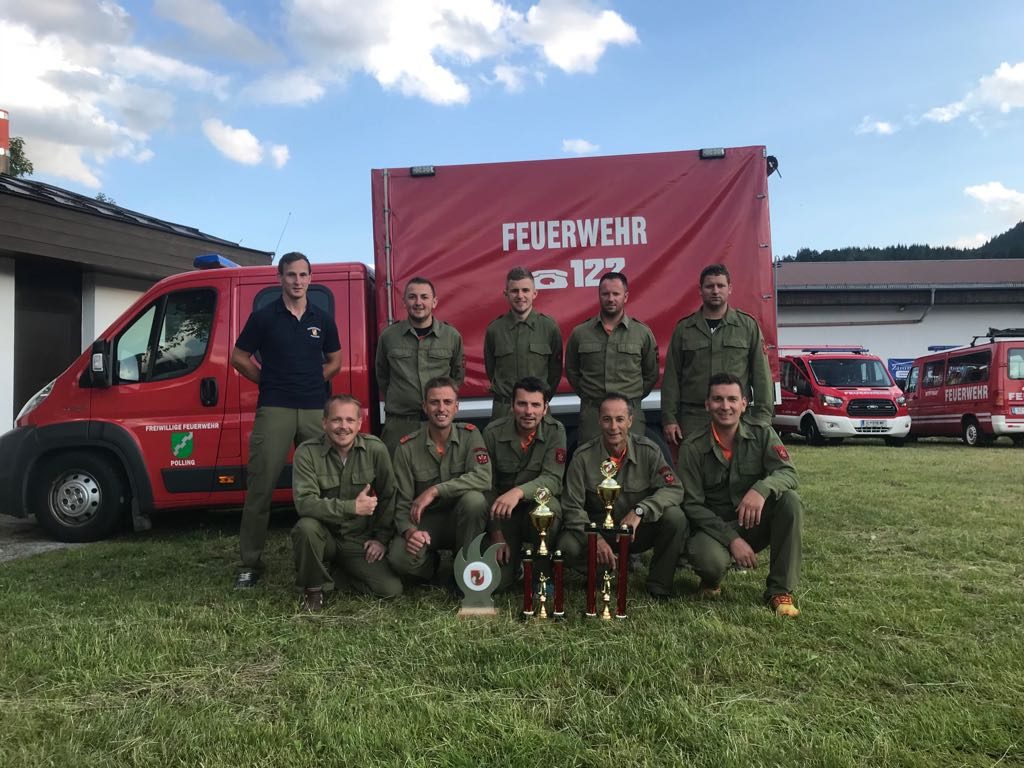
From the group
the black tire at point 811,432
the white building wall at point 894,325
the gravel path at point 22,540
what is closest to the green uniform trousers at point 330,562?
the gravel path at point 22,540

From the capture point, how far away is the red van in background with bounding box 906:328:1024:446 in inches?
501

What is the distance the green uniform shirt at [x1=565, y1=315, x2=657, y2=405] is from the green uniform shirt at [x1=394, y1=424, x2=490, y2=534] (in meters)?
0.84

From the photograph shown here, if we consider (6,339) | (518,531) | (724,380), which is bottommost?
(518,531)

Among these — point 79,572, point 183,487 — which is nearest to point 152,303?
point 183,487

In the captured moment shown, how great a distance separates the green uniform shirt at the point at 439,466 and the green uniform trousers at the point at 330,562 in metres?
0.30

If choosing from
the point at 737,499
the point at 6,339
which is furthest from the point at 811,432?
the point at 6,339

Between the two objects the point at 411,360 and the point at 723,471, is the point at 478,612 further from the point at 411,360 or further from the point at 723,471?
the point at 411,360

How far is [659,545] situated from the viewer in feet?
11.9

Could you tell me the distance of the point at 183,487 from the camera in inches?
203

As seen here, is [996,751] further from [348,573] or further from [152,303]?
[152,303]

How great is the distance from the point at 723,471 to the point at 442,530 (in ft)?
5.22

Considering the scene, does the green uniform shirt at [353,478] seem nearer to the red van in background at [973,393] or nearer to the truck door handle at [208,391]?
the truck door handle at [208,391]

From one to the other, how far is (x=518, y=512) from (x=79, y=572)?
281 cm

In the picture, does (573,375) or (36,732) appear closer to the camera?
(36,732)
